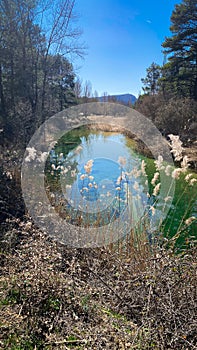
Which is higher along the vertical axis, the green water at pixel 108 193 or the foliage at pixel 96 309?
the green water at pixel 108 193

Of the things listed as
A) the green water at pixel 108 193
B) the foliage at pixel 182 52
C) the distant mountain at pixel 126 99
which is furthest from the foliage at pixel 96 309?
the distant mountain at pixel 126 99

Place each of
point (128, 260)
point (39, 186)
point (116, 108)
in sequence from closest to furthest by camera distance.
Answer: point (128, 260) → point (39, 186) → point (116, 108)

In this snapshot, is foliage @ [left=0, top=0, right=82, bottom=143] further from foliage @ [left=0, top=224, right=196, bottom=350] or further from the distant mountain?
the distant mountain

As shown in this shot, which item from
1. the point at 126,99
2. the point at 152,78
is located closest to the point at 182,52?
the point at 152,78

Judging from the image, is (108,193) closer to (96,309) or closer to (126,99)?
(96,309)

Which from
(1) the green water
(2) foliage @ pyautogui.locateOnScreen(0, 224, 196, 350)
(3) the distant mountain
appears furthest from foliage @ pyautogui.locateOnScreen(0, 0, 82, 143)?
(3) the distant mountain

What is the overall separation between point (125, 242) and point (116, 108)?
314 inches

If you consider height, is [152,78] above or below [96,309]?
above

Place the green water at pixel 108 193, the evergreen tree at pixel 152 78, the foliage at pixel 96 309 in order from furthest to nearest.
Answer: the evergreen tree at pixel 152 78
the green water at pixel 108 193
the foliage at pixel 96 309

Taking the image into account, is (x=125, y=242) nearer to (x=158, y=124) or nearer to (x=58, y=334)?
(x=58, y=334)

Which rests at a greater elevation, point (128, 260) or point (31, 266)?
point (31, 266)

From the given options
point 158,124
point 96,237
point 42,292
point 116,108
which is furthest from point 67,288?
point 158,124

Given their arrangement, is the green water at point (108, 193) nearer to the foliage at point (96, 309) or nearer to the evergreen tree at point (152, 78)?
the foliage at point (96, 309)

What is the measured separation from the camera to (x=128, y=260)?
2414mm
